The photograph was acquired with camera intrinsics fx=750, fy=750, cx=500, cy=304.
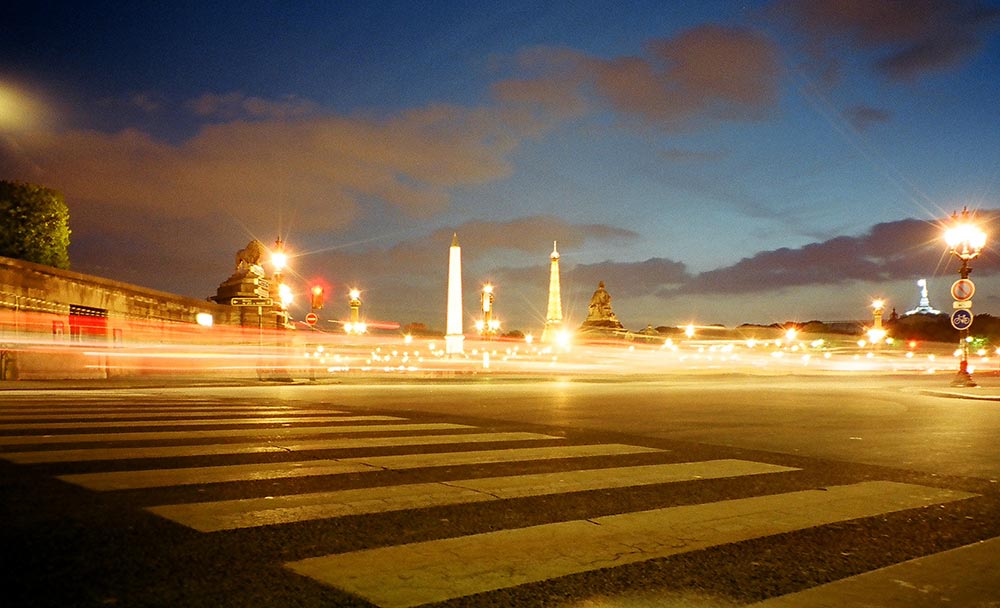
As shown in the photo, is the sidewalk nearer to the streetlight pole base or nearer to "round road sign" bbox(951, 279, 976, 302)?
"round road sign" bbox(951, 279, 976, 302)

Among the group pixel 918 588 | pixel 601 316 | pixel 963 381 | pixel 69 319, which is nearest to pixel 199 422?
pixel 918 588

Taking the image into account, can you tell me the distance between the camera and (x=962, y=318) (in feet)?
72.9

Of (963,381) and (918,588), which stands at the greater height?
(918,588)

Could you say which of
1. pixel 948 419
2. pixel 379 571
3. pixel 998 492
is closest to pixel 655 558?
pixel 379 571

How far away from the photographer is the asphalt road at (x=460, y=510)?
146 inches

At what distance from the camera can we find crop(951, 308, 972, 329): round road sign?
72.2ft

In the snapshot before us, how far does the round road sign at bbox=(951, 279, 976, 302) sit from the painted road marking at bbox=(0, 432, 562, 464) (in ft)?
57.0

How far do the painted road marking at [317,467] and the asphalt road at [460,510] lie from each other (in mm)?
38

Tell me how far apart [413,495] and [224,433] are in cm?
445

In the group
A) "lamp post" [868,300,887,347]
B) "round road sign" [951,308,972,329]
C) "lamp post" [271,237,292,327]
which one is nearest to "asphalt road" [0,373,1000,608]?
"round road sign" [951,308,972,329]

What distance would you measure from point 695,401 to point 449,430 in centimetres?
933

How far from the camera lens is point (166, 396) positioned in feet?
55.0

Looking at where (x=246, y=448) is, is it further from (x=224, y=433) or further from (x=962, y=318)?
(x=962, y=318)

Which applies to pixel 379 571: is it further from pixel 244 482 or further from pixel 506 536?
pixel 244 482
